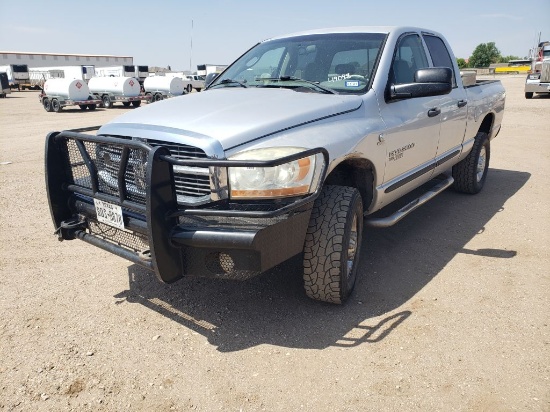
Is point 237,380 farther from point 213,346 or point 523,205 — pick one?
point 523,205

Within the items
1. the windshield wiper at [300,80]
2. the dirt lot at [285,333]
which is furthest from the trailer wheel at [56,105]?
the windshield wiper at [300,80]

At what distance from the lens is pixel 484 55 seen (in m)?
106

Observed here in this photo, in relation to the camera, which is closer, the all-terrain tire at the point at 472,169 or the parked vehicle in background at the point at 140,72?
the all-terrain tire at the point at 472,169

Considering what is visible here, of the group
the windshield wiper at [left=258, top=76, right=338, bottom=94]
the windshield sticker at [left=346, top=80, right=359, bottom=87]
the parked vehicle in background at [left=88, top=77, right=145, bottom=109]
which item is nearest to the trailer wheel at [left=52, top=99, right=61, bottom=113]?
the parked vehicle in background at [left=88, top=77, right=145, bottom=109]

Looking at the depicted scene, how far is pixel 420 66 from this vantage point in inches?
168

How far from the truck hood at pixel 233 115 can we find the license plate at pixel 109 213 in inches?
18.5

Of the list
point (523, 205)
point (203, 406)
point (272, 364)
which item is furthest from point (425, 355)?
point (523, 205)

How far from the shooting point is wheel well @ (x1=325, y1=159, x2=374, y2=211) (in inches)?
131

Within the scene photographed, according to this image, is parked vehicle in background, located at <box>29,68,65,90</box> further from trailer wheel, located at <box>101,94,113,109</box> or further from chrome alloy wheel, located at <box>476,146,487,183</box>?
chrome alloy wheel, located at <box>476,146,487,183</box>

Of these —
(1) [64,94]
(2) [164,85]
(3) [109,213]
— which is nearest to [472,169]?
(3) [109,213]

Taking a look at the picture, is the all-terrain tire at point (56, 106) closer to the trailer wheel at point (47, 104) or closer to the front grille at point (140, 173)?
the trailer wheel at point (47, 104)

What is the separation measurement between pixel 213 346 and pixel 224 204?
2.99 ft

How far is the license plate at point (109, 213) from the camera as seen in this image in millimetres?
2803

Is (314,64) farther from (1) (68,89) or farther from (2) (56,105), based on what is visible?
(2) (56,105)
